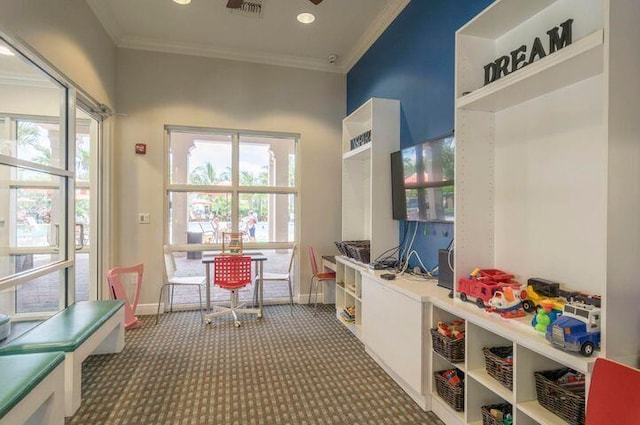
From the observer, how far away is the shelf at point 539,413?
143cm

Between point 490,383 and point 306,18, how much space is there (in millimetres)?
3787

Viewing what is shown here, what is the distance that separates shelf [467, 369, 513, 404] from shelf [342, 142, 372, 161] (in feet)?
7.33

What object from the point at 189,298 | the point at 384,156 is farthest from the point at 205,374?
the point at 384,156

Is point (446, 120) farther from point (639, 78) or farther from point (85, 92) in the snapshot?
point (85, 92)

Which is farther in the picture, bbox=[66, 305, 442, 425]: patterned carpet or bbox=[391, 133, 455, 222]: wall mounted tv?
bbox=[391, 133, 455, 222]: wall mounted tv

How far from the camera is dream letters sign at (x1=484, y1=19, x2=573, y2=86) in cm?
169

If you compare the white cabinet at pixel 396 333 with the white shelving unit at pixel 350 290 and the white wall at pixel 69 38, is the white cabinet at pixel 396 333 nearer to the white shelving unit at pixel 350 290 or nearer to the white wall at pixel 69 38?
the white shelving unit at pixel 350 290

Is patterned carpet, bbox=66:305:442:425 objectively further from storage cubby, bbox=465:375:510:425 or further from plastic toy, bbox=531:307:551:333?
plastic toy, bbox=531:307:551:333

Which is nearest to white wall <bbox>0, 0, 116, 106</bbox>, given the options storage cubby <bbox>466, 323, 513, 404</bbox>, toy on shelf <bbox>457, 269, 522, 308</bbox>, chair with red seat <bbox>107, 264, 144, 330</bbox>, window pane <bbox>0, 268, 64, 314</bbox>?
window pane <bbox>0, 268, 64, 314</bbox>

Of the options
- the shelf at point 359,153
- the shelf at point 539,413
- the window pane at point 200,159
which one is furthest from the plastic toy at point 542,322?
the window pane at point 200,159

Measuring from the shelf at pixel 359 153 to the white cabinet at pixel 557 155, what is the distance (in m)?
1.38

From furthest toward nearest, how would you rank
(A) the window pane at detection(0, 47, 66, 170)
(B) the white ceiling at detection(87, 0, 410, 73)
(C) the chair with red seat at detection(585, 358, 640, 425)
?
(B) the white ceiling at detection(87, 0, 410, 73) → (A) the window pane at detection(0, 47, 66, 170) → (C) the chair with red seat at detection(585, 358, 640, 425)

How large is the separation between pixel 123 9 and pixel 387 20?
2872mm

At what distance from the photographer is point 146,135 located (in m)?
4.30
